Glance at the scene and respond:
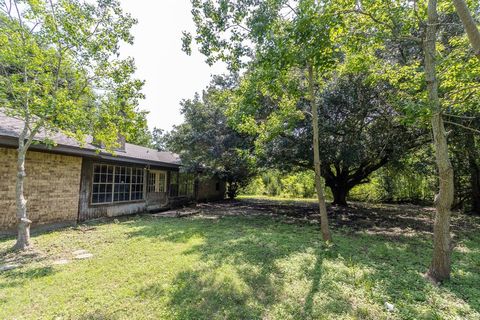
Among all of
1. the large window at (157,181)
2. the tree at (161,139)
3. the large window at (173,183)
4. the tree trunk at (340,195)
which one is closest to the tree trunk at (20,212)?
the large window at (157,181)

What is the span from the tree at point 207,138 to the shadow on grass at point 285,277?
6.14 metres

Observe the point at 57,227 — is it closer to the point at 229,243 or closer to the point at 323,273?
the point at 229,243

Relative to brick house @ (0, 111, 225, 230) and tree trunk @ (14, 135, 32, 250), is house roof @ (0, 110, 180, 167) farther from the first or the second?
tree trunk @ (14, 135, 32, 250)

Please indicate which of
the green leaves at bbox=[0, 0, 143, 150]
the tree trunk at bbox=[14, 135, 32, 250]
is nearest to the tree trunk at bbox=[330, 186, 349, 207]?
the green leaves at bbox=[0, 0, 143, 150]

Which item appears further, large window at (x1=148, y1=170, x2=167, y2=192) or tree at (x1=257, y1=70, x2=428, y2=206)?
large window at (x1=148, y1=170, x2=167, y2=192)

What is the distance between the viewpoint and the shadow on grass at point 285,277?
3391mm

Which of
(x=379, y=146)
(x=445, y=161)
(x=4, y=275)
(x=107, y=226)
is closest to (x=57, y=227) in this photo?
(x=107, y=226)

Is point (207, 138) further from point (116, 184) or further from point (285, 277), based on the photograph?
point (285, 277)

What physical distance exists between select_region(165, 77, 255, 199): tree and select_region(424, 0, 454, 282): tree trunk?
844cm

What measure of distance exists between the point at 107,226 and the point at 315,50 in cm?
852

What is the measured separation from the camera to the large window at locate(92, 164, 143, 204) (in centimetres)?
966

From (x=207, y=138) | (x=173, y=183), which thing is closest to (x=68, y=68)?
(x=207, y=138)

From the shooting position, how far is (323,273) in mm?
4457

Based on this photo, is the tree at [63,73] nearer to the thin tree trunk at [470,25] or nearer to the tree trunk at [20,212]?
the tree trunk at [20,212]
